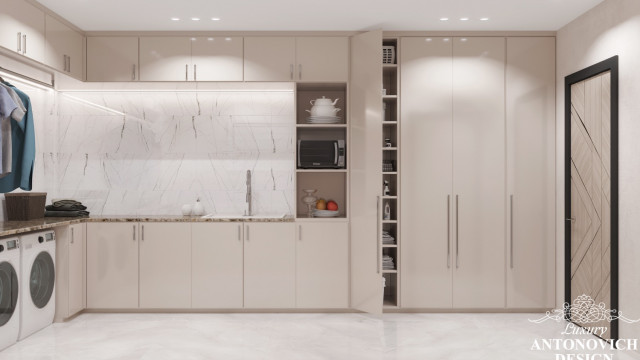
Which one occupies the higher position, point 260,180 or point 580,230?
point 260,180

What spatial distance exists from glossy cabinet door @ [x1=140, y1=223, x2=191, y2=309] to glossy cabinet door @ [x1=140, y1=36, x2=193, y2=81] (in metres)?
1.32

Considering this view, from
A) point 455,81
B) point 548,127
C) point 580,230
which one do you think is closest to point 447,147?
point 455,81

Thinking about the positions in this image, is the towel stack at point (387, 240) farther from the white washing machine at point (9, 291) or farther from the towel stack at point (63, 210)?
the white washing machine at point (9, 291)

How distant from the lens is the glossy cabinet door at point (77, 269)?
400cm

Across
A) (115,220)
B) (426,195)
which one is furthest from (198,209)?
(426,195)

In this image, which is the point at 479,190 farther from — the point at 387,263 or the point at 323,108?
the point at 323,108

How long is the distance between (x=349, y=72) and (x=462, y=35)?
1050 millimetres

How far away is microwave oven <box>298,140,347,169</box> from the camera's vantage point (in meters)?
4.29

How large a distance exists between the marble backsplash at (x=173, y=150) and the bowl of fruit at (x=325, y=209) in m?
0.39

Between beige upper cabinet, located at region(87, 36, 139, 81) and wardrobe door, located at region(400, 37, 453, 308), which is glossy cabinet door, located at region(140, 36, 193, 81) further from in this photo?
wardrobe door, located at region(400, 37, 453, 308)

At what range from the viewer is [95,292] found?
13.9 ft

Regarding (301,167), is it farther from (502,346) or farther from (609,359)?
(609,359)

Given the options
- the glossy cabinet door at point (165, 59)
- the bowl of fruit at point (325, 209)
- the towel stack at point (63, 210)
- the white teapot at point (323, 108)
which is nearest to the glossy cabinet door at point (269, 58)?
the white teapot at point (323, 108)

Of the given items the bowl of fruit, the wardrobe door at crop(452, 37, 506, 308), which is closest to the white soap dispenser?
the bowl of fruit
